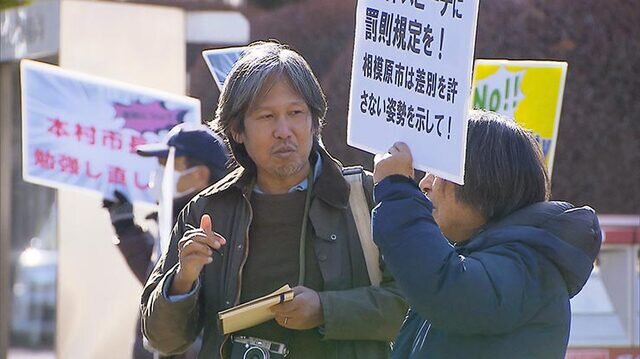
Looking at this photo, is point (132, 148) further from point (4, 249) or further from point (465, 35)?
point (465, 35)

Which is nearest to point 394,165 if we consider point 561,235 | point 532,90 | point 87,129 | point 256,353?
point 561,235

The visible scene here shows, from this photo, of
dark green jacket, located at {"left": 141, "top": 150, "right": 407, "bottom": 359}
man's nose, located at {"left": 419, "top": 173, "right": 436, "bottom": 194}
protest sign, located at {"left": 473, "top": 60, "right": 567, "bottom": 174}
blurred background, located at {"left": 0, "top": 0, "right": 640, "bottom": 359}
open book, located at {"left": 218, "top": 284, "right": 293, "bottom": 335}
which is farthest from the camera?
blurred background, located at {"left": 0, "top": 0, "right": 640, "bottom": 359}

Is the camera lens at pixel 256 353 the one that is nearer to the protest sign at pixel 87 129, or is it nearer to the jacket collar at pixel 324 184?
the jacket collar at pixel 324 184

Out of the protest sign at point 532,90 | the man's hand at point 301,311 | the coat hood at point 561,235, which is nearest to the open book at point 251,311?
the man's hand at point 301,311

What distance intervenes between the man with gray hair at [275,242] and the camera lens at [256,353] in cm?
1

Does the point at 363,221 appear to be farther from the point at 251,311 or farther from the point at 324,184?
the point at 251,311

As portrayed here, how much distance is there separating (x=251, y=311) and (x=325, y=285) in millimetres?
264

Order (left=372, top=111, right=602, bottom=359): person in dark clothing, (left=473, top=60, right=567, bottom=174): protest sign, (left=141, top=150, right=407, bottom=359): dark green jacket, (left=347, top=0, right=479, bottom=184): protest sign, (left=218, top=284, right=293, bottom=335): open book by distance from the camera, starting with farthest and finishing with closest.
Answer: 1. (left=473, top=60, right=567, bottom=174): protest sign
2. (left=141, top=150, right=407, bottom=359): dark green jacket
3. (left=218, top=284, right=293, bottom=335): open book
4. (left=347, top=0, right=479, bottom=184): protest sign
5. (left=372, top=111, right=602, bottom=359): person in dark clothing

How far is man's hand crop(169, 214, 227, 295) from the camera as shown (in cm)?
338

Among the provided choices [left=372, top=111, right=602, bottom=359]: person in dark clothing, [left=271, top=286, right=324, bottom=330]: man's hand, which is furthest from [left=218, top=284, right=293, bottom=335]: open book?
[left=372, top=111, right=602, bottom=359]: person in dark clothing

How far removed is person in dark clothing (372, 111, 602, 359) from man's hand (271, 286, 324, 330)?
1.18 feet

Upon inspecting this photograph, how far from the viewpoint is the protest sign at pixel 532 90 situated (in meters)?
5.46

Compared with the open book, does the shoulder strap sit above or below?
above

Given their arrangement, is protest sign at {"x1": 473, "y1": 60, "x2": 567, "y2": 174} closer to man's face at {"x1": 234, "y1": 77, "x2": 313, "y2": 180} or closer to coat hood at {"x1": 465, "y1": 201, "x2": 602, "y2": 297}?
man's face at {"x1": 234, "y1": 77, "x2": 313, "y2": 180}
